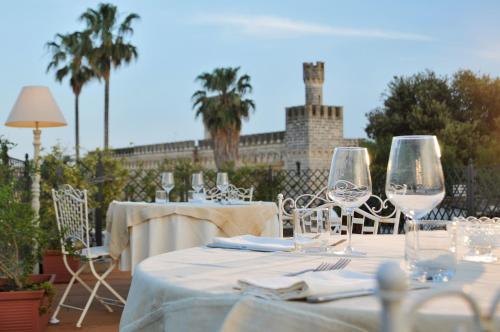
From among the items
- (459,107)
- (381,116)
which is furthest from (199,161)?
(459,107)

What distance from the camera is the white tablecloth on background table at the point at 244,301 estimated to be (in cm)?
103

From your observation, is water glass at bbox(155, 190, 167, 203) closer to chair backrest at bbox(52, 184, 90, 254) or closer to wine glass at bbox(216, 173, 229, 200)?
wine glass at bbox(216, 173, 229, 200)

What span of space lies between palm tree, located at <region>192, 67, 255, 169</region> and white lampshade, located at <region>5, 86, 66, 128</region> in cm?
1837

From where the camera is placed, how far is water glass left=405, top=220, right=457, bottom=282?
1.29m

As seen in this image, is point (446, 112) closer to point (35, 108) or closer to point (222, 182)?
Result: point (222, 182)

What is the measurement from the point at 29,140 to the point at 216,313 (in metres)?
5.98

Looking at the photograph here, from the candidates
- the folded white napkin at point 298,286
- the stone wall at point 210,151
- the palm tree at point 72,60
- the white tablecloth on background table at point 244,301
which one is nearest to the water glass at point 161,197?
the white tablecloth on background table at point 244,301

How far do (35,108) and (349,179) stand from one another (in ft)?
13.4

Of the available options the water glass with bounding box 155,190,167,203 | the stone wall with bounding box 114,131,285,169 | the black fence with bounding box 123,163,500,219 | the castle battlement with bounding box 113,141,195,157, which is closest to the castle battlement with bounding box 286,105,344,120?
the stone wall with bounding box 114,131,285,169

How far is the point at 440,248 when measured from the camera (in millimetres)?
1295

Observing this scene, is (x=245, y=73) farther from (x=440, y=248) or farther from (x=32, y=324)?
(x=440, y=248)

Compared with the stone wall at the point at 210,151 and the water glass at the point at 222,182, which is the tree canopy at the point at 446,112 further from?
the water glass at the point at 222,182

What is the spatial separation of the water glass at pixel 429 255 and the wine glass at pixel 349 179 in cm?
35

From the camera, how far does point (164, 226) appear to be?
470 centimetres
